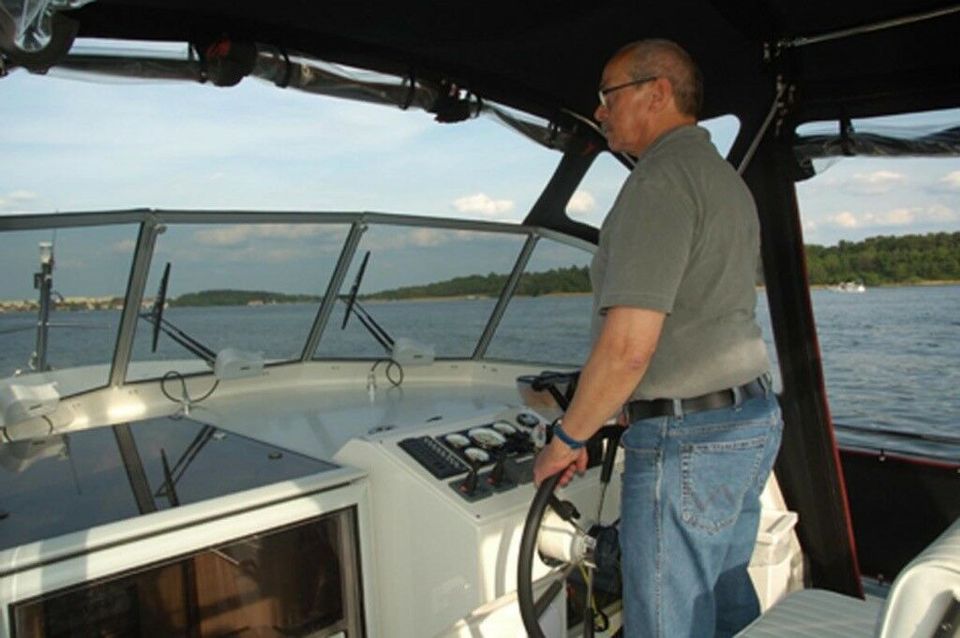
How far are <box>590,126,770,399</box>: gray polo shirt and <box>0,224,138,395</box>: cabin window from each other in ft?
7.82

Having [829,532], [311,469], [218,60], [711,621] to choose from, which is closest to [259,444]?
[311,469]

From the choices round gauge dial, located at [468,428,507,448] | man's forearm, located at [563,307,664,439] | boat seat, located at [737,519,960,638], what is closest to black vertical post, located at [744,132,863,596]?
round gauge dial, located at [468,428,507,448]

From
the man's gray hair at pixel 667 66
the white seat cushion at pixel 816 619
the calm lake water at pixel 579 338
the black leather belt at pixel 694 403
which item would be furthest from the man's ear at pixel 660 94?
the calm lake water at pixel 579 338

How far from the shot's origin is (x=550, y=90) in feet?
10.6

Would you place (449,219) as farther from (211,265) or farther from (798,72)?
(798,72)

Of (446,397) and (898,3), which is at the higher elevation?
(898,3)

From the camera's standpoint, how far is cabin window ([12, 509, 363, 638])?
1552mm

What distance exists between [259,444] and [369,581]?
24.1 inches

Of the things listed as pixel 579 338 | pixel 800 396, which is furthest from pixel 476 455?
pixel 579 338

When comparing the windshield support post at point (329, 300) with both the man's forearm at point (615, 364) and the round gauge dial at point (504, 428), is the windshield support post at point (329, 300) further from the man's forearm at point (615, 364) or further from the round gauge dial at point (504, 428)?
the man's forearm at point (615, 364)

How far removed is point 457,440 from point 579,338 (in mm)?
2480

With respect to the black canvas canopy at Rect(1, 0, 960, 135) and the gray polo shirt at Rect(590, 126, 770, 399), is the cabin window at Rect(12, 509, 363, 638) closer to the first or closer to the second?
the gray polo shirt at Rect(590, 126, 770, 399)

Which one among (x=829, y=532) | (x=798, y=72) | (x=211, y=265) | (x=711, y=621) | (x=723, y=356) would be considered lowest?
(x=829, y=532)

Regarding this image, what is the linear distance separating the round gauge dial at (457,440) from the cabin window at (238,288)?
183 cm
